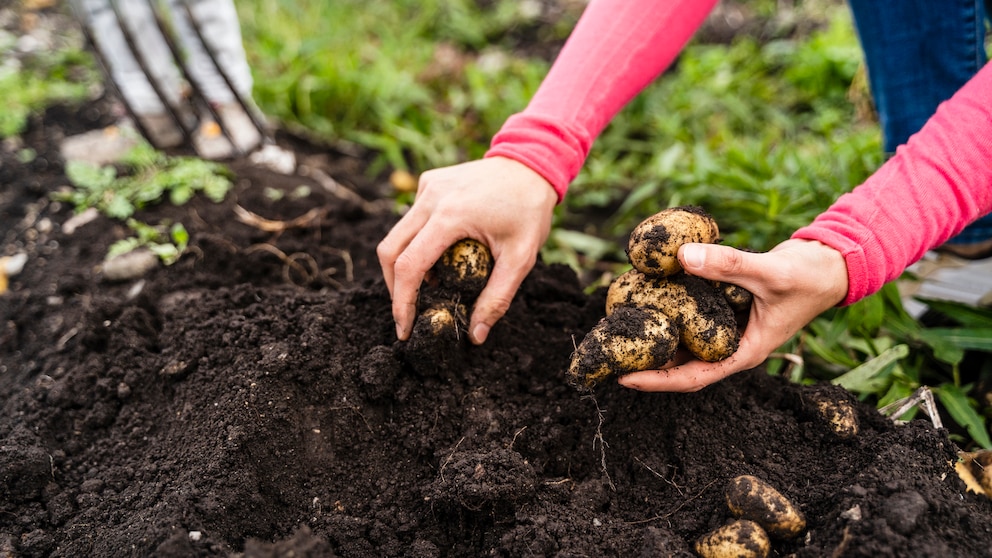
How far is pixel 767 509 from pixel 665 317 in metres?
0.53

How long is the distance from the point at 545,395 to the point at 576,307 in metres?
0.40

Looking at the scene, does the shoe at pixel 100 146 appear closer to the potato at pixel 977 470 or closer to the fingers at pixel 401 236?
the fingers at pixel 401 236

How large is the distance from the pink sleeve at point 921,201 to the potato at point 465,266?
901 millimetres

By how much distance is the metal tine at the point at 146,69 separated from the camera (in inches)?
132

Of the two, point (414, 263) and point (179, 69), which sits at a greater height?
point (414, 263)

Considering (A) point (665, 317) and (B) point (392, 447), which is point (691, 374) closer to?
(A) point (665, 317)

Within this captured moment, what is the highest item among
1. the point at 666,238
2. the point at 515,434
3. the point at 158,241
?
the point at 666,238

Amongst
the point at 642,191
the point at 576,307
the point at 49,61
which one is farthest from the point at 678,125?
the point at 49,61

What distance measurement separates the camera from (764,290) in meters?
1.70

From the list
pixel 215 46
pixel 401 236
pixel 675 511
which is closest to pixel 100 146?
pixel 215 46

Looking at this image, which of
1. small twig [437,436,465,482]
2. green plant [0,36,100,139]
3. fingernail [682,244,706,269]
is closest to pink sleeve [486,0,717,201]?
fingernail [682,244,706,269]

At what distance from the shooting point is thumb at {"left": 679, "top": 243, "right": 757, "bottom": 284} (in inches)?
63.8

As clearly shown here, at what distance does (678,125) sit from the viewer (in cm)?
421

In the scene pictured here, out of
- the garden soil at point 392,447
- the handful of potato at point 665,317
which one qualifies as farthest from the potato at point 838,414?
the handful of potato at point 665,317
